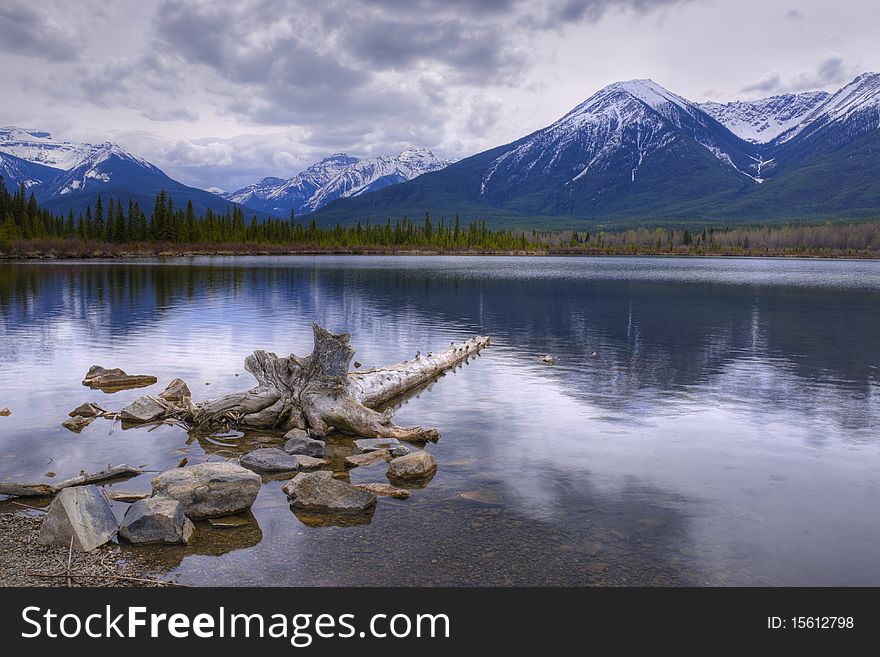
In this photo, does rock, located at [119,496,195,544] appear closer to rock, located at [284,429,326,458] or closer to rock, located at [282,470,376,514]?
rock, located at [282,470,376,514]

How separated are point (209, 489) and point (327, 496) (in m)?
2.23

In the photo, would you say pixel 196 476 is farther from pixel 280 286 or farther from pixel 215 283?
pixel 215 283

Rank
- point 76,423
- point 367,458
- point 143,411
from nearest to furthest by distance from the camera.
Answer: point 367,458
point 76,423
point 143,411

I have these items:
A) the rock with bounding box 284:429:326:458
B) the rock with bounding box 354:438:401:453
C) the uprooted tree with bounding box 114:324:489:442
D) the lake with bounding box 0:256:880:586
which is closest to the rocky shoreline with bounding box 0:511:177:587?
the lake with bounding box 0:256:880:586

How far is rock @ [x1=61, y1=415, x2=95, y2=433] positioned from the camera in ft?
58.5

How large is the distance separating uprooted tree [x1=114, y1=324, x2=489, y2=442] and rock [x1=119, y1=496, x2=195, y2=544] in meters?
7.17

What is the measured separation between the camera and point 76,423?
59.3 ft

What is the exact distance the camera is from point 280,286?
7538 cm

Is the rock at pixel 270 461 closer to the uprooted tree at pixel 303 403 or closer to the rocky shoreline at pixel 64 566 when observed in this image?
the uprooted tree at pixel 303 403

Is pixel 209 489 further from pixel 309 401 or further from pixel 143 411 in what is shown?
pixel 143 411

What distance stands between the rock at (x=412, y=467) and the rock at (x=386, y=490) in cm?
50

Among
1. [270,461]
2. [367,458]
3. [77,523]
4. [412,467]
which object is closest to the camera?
[77,523]

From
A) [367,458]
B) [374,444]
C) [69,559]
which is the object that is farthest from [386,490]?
[69,559]
